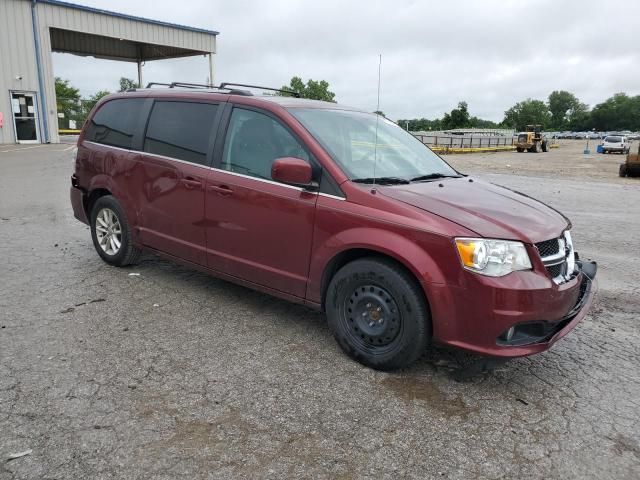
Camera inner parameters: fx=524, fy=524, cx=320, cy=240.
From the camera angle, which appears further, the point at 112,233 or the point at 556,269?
the point at 112,233

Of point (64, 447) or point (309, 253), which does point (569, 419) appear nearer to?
point (309, 253)

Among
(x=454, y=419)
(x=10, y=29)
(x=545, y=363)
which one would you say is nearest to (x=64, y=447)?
(x=454, y=419)

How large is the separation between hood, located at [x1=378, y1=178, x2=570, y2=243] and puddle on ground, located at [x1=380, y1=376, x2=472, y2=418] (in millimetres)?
1049

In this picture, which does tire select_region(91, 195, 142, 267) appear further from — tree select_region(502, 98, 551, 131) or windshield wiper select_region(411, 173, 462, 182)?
tree select_region(502, 98, 551, 131)

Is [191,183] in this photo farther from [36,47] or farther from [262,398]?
[36,47]

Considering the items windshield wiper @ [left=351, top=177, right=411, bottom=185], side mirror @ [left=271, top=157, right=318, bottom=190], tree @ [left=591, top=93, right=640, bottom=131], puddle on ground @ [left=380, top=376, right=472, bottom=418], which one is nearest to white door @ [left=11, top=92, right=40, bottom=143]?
side mirror @ [left=271, top=157, right=318, bottom=190]

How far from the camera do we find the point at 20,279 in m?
5.25

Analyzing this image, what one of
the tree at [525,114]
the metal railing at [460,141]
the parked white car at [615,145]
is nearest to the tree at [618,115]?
the tree at [525,114]

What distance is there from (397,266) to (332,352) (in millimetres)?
902

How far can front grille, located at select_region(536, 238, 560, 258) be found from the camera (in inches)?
129

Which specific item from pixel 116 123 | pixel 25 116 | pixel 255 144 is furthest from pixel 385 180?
pixel 25 116

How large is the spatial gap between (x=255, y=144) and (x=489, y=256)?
6.87 feet

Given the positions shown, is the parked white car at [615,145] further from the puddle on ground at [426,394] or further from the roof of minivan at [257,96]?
the puddle on ground at [426,394]

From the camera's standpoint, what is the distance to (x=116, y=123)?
18.2ft
